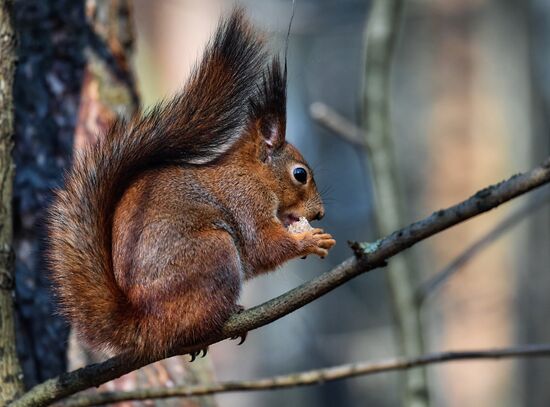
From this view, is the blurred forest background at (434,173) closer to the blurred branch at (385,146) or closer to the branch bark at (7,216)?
the blurred branch at (385,146)

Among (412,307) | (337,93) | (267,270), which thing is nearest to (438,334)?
(337,93)

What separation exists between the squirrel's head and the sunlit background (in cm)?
495

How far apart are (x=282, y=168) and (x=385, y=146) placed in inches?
19.7

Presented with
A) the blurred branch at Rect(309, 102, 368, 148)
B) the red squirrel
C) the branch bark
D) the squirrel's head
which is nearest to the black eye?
the squirrel's head

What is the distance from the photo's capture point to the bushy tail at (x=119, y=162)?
173 centimetres

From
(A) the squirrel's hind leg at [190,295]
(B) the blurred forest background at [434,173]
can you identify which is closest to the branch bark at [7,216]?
(A) the squirrel's hind leg at [190,295]

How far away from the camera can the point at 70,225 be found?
1788mm

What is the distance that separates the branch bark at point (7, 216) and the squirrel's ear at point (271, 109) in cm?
54

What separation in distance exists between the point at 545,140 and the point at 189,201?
6.57 metres

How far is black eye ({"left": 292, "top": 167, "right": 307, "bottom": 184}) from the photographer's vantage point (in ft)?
7.19

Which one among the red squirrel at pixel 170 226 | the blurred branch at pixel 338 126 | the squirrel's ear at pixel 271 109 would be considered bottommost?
the red squirrel at pixel 170 226

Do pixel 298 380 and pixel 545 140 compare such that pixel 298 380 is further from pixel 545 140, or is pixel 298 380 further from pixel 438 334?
pixel 545 140

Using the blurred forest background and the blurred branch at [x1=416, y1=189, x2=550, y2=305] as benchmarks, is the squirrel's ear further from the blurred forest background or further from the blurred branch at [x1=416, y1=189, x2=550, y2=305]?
the blurred forest background

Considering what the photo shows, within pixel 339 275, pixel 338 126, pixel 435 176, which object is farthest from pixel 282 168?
pixel 435 176
